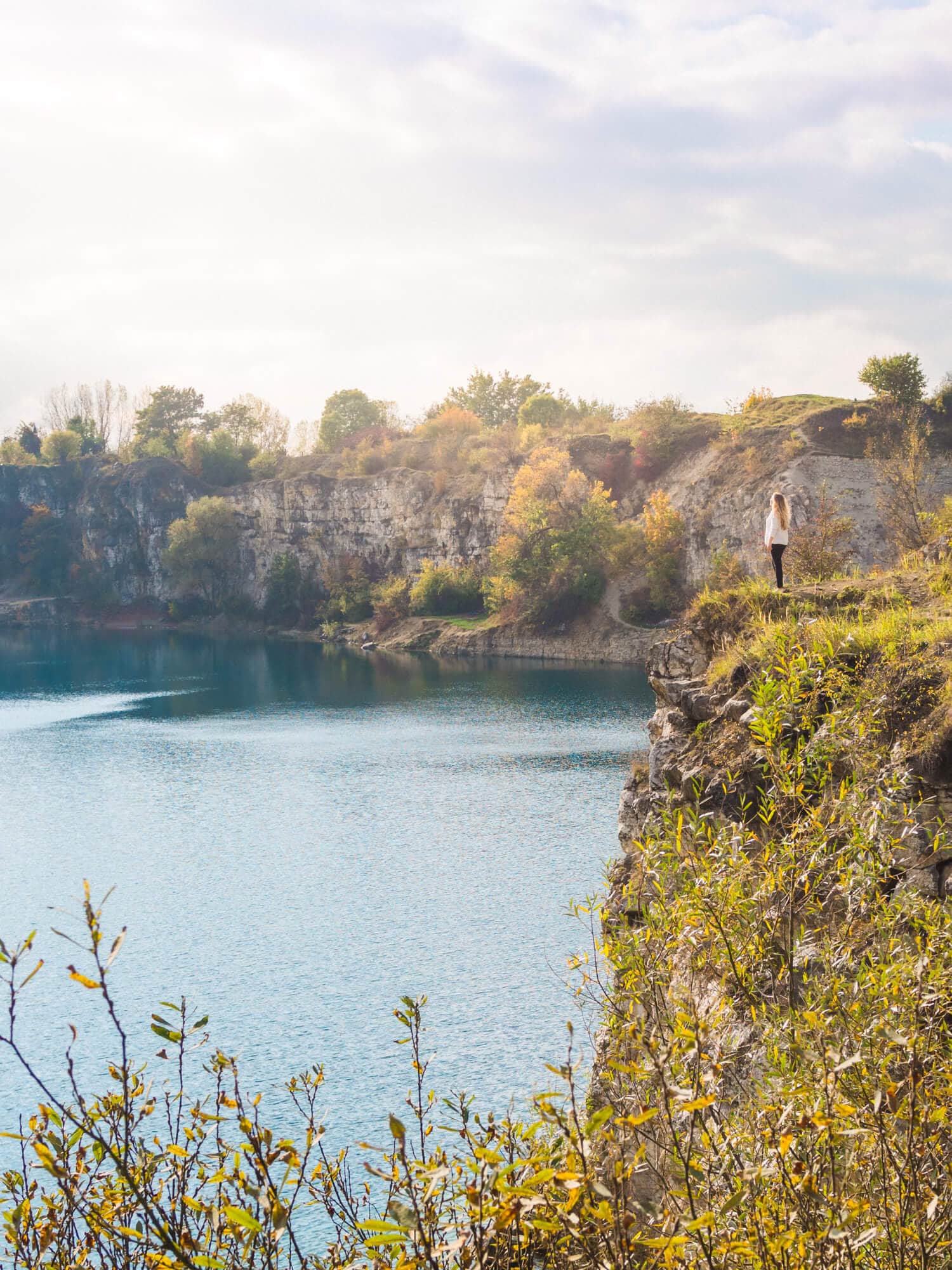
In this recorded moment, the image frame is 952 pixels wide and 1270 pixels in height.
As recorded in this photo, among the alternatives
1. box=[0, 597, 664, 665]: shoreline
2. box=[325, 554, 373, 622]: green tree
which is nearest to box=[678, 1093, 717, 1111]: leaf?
box=[0, 597, 664, 665]: shoreline

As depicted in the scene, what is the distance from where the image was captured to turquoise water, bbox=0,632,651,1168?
49.1ft

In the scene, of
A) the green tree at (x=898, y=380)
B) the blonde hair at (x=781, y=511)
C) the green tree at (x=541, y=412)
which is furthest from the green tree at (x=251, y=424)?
the blonde hair at (x=781, y=511)

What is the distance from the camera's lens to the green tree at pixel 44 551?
10975cm

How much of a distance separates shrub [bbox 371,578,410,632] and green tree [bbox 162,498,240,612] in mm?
20967

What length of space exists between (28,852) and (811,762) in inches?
859

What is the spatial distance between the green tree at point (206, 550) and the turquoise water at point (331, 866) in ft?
152

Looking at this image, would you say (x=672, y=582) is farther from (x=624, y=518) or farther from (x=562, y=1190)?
(x=562, y=1190)

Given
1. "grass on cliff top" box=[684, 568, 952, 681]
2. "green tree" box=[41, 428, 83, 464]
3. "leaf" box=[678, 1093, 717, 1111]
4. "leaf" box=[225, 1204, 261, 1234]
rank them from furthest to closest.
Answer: "green tree" box=[41, 428, 83, 464] → "grass on cliff top" box=[684, 568, 952, 681] → "leaf" box=[678, 1093, 717, 1111] → "leaf" box=[225, 1204, 261, 1234]

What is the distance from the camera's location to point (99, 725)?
1777 inches

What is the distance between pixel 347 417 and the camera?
108938 millimetres

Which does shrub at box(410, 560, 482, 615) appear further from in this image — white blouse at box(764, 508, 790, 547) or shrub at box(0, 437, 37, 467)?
shrub at box(0, 437, 37, 467)

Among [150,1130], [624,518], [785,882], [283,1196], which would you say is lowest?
[150,1130]

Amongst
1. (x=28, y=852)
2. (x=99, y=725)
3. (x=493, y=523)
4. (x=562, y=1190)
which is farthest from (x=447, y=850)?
(x=493, y=523)

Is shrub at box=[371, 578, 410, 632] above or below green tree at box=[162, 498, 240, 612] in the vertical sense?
below
